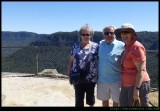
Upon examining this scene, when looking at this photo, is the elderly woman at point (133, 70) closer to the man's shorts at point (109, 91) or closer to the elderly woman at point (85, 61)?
the man's shorts at point (109, 91)

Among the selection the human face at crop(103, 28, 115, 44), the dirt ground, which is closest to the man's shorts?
the human face at crop(103, 28, 115, 44)

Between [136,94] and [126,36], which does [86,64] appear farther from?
[136,94]

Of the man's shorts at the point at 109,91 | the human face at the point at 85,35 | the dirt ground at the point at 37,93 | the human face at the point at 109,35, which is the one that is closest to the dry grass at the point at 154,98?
the dirt ground at the point at 37,93

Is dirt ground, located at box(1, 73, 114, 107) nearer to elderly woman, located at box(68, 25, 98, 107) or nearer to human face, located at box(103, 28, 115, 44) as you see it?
elderly woman, located at box(68, 25, 98, 107)

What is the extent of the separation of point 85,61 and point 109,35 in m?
0.48

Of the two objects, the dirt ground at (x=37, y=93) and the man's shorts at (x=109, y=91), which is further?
the dirt ground at (x=37, y=93)

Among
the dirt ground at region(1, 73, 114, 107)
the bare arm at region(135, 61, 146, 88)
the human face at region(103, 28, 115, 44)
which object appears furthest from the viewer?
the dirt ground at region(1, 73, 114, 107)

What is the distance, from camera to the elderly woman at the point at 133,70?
14.1ft

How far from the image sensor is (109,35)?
4.76 metres

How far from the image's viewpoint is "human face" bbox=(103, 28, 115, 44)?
15.5 feet

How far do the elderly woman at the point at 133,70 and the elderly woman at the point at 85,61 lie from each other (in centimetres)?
47

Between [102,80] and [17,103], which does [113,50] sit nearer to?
[102,80]

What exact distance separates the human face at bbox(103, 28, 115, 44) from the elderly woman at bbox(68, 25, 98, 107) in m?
0.20

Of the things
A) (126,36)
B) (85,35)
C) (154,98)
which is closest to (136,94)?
(126,36)
